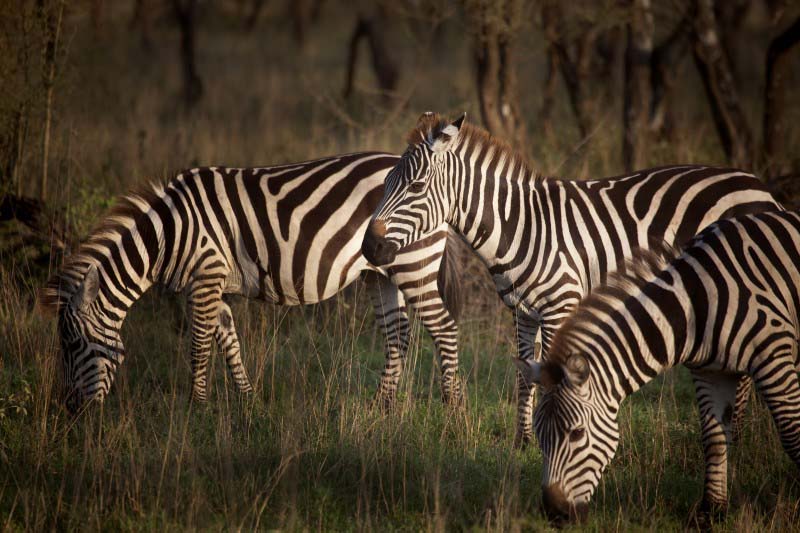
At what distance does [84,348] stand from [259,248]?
143 cm

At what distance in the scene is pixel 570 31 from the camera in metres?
12.2

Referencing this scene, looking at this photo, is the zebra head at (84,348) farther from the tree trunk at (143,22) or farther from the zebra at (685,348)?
the tree trunk at (143,22)

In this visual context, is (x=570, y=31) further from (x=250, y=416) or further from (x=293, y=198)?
(x=250, y=416)

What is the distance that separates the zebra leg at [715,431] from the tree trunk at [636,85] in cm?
631

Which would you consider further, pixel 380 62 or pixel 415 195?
pixel 380 62

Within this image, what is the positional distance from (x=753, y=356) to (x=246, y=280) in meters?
3.66

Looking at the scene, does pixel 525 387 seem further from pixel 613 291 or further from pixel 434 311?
pixel 613 291

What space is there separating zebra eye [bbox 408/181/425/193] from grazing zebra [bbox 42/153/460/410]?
0.89m

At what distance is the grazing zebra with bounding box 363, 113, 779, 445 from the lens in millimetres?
4988

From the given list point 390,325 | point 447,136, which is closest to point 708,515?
point 447,136

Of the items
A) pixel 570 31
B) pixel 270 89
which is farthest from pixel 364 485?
pixel 270 89

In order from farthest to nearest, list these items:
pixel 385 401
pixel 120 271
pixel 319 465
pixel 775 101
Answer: pixel 775 101 < pixel 385 401 < pixel 120 271 < pixel 319 465

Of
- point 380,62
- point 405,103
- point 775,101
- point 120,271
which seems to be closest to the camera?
point 120,271

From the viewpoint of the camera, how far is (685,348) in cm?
395
